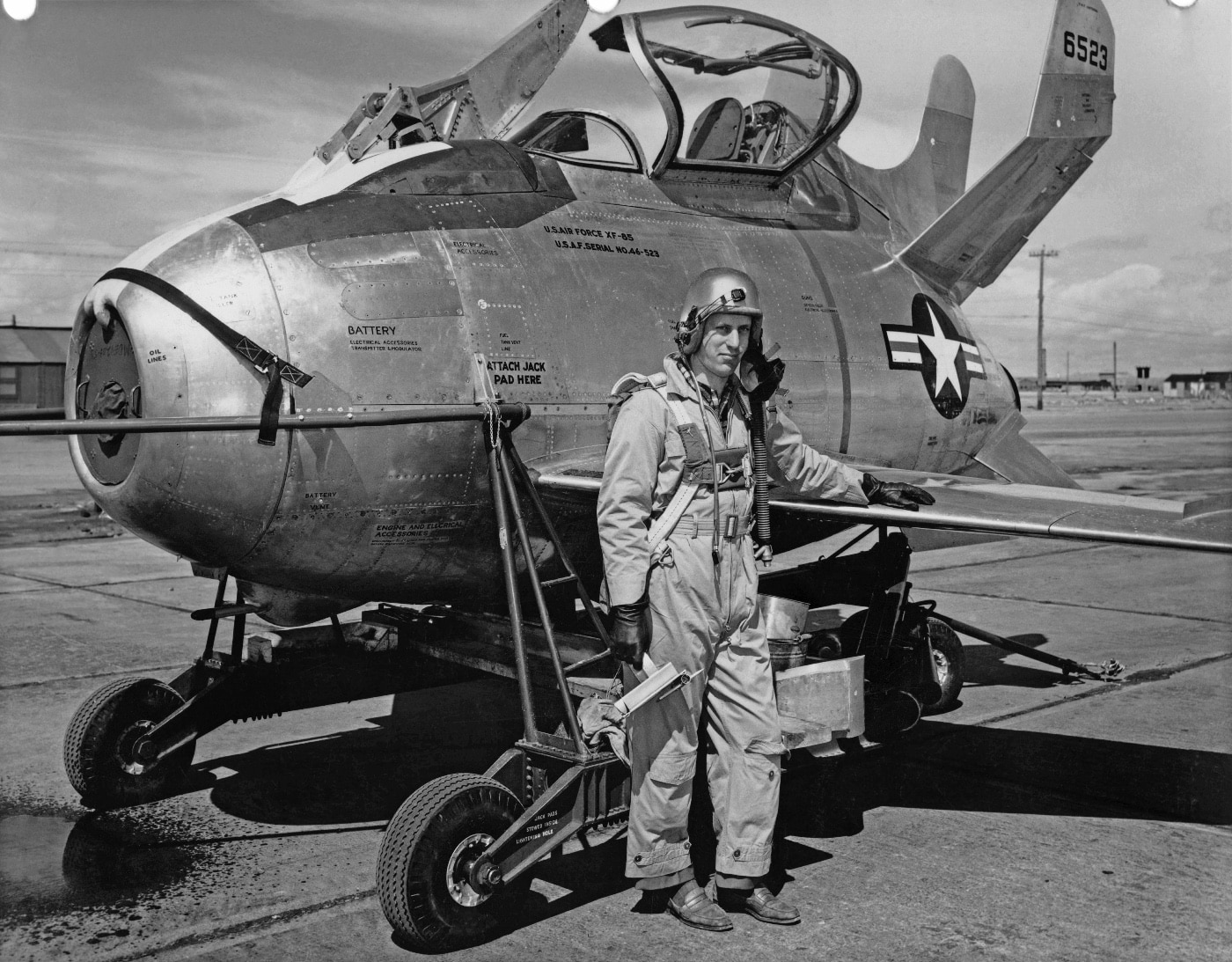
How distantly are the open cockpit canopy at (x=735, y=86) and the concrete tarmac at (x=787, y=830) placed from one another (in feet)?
9.59

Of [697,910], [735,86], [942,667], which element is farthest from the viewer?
[942,667]

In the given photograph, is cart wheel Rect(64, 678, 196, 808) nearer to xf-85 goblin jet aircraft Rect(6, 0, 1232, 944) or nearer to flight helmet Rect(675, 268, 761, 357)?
xf-85 goblin jet aircraft Rect(6, 0, 1232, 944)

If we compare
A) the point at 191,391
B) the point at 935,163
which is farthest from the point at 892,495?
the point at 935,163

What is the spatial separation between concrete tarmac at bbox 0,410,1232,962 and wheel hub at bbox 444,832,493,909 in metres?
0.16

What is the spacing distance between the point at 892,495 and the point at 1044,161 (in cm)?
326

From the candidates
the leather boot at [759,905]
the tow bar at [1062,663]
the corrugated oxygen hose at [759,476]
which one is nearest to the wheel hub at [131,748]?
the leather boot at [759,905]

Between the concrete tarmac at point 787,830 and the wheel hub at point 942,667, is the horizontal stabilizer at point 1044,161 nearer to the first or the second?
the wheel hub at point 942,667

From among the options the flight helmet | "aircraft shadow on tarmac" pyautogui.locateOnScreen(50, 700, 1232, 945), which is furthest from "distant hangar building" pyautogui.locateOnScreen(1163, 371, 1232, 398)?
the flight helmet

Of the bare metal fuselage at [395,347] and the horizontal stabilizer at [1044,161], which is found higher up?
the horizontal stabilizer at [1044,161]

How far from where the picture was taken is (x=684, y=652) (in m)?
3.96

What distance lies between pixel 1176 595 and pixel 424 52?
7731 millimetres

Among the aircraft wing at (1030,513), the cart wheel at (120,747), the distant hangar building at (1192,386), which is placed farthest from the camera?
the distant hangar building at (1192,386)

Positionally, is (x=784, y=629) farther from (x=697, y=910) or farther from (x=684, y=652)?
(x=697, y=910)

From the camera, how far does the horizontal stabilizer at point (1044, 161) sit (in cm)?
677
